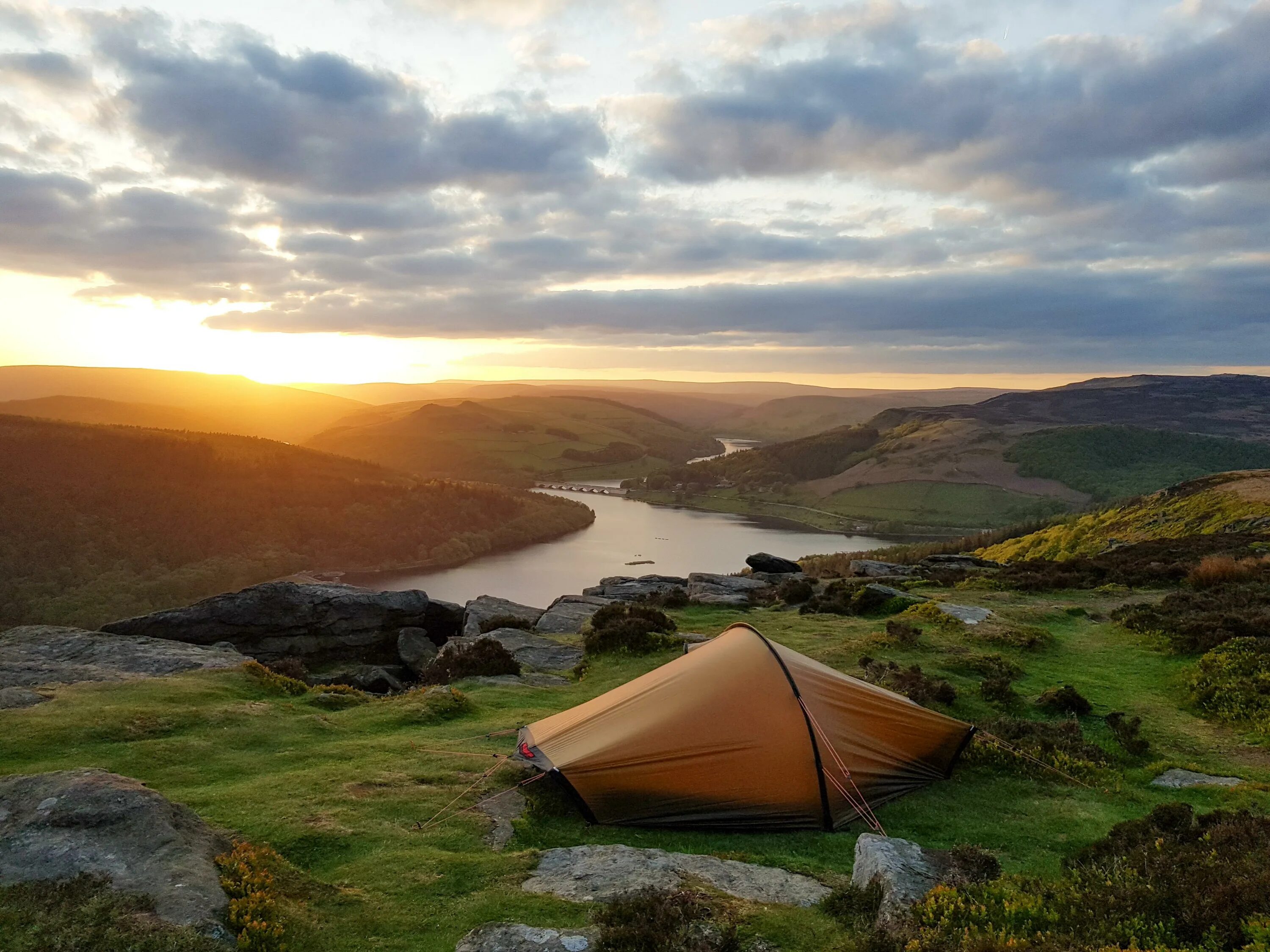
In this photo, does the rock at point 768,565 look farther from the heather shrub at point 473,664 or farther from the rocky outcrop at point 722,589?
the heather shrub at point 473,664

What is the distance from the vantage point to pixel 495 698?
1905 centimetres

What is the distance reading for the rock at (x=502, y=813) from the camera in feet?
33.2

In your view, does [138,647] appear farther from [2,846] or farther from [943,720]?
[943,720]

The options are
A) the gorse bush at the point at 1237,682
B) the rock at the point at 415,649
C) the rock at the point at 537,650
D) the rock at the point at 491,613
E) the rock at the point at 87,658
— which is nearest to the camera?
the gorse bush at the point at 1237,682

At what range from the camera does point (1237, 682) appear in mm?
16359

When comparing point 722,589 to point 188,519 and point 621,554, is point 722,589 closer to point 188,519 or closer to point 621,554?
point 621,554

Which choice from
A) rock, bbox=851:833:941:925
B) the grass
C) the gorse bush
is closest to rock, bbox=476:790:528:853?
the grass

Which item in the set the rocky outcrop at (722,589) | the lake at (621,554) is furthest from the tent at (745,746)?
the lake at (621,554)

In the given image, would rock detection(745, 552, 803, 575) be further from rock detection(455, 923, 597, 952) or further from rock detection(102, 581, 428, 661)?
rock detection(455, 923, 597, 952)

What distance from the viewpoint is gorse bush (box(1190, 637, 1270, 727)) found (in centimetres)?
1540

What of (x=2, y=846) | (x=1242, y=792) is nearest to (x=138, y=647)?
(x=2, y=846)

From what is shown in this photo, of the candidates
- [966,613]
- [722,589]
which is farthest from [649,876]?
[722,589]

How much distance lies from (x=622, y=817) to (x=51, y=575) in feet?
328

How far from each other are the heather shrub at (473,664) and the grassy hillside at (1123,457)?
145661mm
